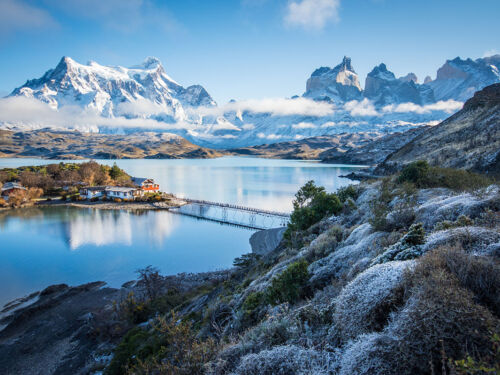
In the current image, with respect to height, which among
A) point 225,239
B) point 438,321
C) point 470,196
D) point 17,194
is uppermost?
point 470,196

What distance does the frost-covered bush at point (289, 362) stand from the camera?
421 cm

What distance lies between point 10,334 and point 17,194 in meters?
56.7

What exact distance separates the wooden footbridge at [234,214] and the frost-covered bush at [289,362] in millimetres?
40655

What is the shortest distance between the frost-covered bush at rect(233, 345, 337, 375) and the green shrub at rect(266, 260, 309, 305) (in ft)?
12.9

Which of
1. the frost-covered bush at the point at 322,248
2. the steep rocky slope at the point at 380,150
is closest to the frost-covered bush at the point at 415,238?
the frost-covered bush at the point at 322,248

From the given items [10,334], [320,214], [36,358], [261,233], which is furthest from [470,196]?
A: [261,233]

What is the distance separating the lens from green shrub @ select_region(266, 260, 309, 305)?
344 inches

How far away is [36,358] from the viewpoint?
661 inches

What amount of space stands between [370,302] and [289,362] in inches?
70.3

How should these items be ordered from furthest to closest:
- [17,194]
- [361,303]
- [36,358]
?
[17,194]
[36,358]
[361,303]

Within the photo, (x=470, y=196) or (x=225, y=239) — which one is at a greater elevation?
(x=470, y=196)

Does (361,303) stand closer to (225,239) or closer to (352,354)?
(352,354)

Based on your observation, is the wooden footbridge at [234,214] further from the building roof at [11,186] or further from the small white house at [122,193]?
the building roof at [11,186]

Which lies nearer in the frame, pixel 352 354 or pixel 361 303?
pixel 352 354
